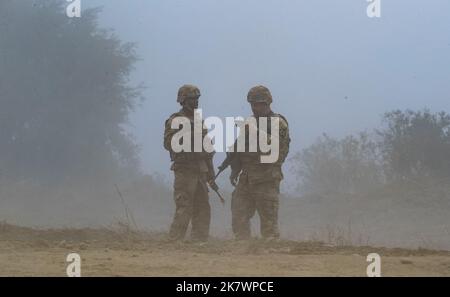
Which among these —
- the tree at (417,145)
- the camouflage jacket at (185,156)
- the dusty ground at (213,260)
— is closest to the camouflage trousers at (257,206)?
the camouflage jacket at (185,156)

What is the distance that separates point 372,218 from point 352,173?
215 inches

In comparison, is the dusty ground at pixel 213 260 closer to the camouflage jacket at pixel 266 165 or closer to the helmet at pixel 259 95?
the camouflage jacket at pixel 266 165

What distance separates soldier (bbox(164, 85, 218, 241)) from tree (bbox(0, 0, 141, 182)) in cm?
1797

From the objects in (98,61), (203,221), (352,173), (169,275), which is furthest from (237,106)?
(169,275)

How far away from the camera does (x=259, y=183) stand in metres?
8.11

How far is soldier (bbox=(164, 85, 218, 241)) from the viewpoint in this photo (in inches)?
317

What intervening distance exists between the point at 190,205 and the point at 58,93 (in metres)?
19.0

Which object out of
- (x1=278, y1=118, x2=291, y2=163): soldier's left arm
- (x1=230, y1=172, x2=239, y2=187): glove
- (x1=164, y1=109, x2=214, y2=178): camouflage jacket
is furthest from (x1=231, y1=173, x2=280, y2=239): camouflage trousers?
(x1=164, y1=109, x2=214, y2=178): camouflage jacket

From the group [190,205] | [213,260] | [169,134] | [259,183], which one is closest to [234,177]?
[259,183]

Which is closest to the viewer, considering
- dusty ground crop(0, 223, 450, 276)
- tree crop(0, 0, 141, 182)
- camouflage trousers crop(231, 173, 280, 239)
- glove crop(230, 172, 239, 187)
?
dusty ground crop(0, 223, 450, 276)

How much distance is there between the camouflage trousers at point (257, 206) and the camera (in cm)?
803

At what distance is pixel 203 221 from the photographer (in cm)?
841

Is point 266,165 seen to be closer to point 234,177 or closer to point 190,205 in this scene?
point 234,177

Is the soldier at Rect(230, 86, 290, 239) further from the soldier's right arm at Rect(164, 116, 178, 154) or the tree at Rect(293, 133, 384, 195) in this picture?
the tree at Rect(293, 133, 384, 195)
